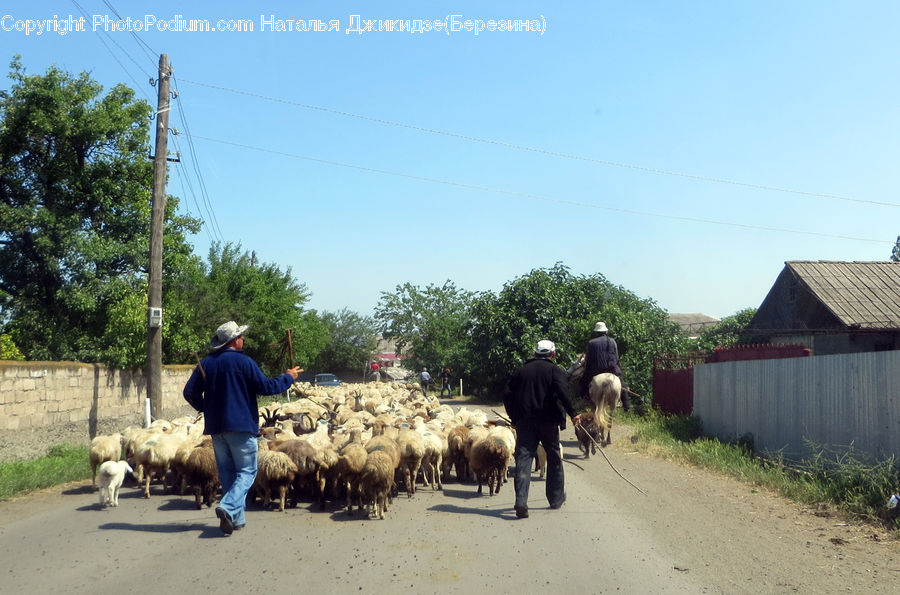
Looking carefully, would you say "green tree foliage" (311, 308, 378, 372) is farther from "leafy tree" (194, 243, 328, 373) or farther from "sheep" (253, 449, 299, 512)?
"sheep" (253, 449, 299, 512)

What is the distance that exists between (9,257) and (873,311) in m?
23.0

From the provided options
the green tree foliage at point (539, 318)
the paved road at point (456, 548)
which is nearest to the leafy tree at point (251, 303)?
the green tree foliage at point (539, 318)

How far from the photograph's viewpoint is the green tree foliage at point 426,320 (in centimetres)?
5494

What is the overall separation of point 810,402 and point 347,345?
6570 centimetres

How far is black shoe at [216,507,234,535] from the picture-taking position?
7205 mm

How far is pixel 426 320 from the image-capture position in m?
59.8

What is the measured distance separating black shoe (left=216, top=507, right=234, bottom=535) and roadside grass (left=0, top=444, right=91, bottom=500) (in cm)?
424

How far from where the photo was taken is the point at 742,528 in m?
7.92

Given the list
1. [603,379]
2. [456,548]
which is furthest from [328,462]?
[603,379]

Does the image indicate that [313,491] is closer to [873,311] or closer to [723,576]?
[723,576]

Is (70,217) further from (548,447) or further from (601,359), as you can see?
(548,447)

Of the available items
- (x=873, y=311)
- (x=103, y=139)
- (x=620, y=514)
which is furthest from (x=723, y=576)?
(x=103, y=139)

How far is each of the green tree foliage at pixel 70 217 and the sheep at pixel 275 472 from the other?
1170cm

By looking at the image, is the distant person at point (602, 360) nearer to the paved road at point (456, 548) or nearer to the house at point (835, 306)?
the paved road at point (456, 548)
